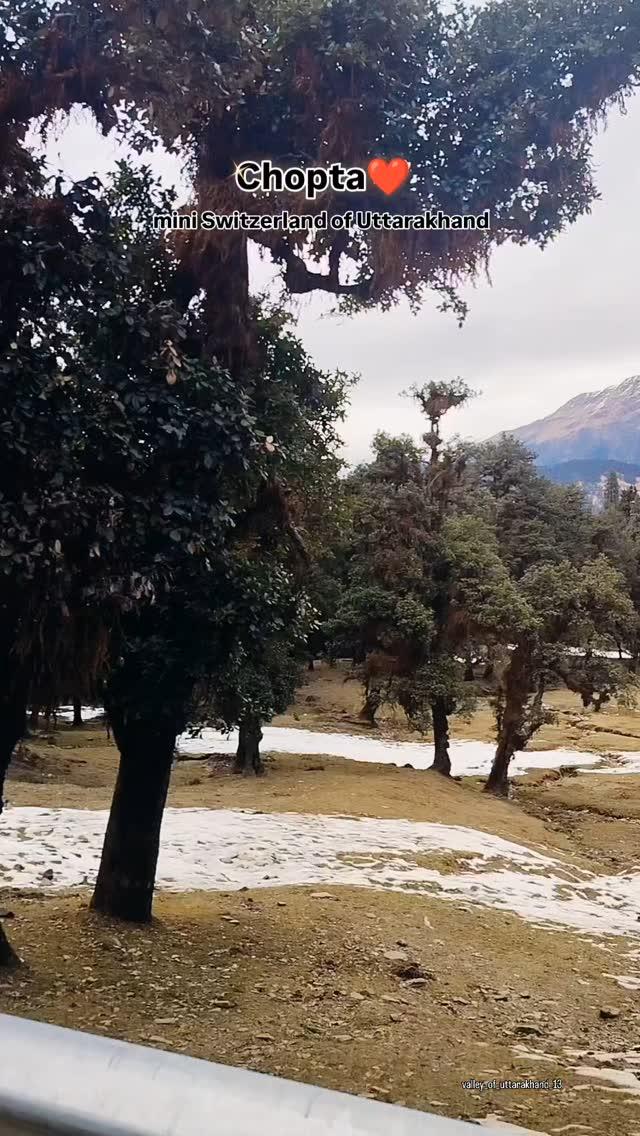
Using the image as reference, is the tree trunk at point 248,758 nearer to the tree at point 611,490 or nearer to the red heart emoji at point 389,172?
the red heart emoji at point 389,172

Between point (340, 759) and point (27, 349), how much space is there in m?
15.1

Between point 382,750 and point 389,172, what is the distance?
1702 cm

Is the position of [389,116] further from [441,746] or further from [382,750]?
[382,750]

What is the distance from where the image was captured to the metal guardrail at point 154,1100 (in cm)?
92

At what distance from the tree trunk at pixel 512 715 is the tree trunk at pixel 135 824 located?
10.7 m

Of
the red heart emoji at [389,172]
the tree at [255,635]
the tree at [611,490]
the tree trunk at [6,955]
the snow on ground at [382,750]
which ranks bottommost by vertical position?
the snow on ground at [382,750]

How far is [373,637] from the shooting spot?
17.6 meters

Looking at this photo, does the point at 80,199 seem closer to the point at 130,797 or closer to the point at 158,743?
the point at 158,743

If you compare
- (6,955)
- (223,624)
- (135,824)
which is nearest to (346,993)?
(135,824)

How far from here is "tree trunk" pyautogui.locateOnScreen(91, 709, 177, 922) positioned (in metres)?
6.53

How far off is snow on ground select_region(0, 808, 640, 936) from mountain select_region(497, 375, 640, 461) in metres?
43.6

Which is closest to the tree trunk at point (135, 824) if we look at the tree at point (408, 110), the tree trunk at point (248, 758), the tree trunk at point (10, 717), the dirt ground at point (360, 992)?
the dirt ground at point (360, 992)

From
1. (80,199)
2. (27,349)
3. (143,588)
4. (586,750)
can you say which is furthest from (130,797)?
(586,750)

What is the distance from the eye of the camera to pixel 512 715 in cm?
1619
